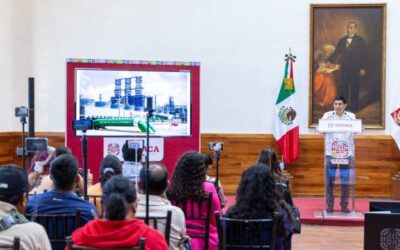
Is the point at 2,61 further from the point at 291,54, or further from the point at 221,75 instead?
the point at 291,54

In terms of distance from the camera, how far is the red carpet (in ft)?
25.5

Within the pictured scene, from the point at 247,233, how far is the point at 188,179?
0.86 meters

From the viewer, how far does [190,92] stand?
8594 millimetres

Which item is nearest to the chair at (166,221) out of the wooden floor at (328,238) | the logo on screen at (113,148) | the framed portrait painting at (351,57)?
the wooden floor at (328,238)

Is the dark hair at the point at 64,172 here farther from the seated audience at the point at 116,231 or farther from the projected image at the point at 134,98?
the projected image at the point at 134,98

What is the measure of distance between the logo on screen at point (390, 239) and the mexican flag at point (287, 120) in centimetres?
619

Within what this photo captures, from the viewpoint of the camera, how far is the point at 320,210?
8.41 meters

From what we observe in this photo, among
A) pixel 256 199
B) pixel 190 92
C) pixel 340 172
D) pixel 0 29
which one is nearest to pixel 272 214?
pixel 256 199

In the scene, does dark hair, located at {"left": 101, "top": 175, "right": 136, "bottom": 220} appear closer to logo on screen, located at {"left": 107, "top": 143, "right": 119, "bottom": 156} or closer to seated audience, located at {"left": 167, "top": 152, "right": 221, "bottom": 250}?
seated audience, located at {"left": 167, "top": 152, "right": 221, "bottom": 250}

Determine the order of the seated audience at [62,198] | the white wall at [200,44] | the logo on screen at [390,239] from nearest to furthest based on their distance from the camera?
the logo on screen at [390,239]
the seated audience at [62,198]
the white wall at [200,44]

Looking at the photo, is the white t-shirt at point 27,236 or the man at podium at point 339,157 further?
the man at podium at point 339,157

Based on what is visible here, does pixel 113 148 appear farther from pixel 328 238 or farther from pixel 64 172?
pixel 64 172

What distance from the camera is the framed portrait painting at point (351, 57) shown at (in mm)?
9531

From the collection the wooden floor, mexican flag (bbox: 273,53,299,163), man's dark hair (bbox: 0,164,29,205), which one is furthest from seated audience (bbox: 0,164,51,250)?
mexican flag (bbox: 273,53,299,163)
